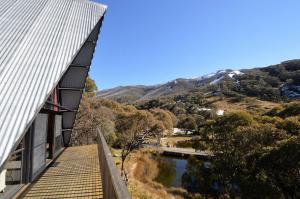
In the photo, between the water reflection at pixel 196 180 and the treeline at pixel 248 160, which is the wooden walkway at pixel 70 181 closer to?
the treeline at pixel 248 160

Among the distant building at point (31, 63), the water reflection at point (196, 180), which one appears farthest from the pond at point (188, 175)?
the distant building at point (31, 63)

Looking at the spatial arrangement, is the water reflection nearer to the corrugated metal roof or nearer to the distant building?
the distant building

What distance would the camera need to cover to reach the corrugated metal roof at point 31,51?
14.2 feet

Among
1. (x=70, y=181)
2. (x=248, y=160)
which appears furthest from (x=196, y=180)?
(x=70, y=181)

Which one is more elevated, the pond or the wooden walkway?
the wooden walkway

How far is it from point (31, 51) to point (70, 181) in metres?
4.55

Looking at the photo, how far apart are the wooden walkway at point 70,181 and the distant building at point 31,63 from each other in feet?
1.42

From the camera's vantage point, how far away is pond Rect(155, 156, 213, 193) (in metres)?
23.8

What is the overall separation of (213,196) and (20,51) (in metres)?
20.5

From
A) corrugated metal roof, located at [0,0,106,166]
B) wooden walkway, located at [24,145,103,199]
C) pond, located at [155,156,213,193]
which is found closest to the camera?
corrugated metal roof, located at [0,0,106,166]

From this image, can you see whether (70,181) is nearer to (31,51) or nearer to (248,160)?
(31,51)

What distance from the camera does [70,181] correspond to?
8.86 m

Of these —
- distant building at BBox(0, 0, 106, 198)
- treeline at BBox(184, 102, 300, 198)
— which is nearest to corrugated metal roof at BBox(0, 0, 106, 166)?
distant building at BBox(0, 0, 106, 198)

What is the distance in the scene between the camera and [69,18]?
8.76m
